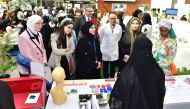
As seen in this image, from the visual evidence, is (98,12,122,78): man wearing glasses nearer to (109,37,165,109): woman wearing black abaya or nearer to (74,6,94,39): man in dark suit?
(74,6,94,39): man in dark suit

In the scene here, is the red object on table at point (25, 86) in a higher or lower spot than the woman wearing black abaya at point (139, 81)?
lower

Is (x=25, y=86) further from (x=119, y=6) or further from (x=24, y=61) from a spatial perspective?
(x=119, y=6)

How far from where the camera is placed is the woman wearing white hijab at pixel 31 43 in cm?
285

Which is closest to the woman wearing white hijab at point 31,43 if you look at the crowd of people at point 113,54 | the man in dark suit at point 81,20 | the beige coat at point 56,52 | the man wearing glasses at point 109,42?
the crowd of people at point 113,54

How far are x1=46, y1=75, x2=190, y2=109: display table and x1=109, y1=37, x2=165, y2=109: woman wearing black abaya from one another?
0.52 meters

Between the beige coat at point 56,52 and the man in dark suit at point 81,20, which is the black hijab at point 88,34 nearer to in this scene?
the beige coat at point 56,52

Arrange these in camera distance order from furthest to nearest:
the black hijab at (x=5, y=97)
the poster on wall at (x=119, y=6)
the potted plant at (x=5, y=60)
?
the poster on wall at (x=119, y=6) < the potted plant at (x=5, y=60) < the black hijab at (x=5, y=97)

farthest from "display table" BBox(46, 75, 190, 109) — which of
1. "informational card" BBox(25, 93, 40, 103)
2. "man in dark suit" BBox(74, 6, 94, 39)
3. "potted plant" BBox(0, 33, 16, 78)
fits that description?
"man in dark suit" BBox(74, 6, 94, 39)

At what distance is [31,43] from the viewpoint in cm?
291

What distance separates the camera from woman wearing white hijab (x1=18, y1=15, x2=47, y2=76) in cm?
285

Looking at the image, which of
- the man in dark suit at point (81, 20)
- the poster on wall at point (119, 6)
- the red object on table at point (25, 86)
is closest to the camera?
the red object on table at point (25, 86)

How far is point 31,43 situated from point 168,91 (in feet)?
5.80

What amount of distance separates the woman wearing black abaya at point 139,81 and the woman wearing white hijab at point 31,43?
151 centimetres

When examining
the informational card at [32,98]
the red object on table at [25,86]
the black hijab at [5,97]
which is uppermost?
the black hijab at [5,97]
